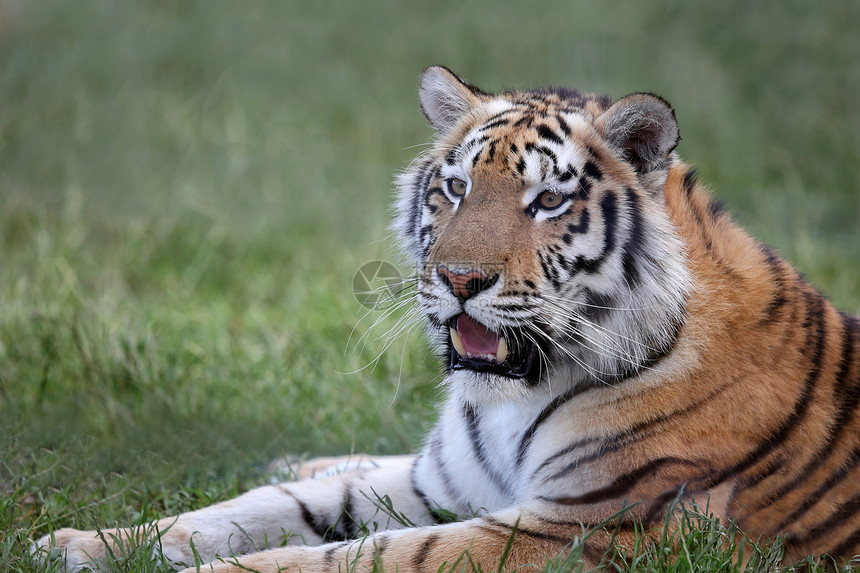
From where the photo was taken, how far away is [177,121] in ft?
20.5

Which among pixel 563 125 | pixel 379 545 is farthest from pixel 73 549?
pixel 563 125

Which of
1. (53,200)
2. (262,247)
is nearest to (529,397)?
(262,247)

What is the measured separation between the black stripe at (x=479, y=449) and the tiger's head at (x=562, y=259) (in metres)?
0.23

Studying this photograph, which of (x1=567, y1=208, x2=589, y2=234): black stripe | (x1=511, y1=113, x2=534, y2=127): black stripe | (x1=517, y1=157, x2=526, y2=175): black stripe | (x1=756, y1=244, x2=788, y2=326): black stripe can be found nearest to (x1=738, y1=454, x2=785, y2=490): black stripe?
(x1=756, y1=244, x2=788, y2=326): black stripe

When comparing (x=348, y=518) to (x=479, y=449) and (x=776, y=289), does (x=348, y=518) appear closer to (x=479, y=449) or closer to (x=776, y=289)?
(x=479, y=449)

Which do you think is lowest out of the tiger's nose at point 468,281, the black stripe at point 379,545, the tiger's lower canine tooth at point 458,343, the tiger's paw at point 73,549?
the tiger's paw at point 73,549

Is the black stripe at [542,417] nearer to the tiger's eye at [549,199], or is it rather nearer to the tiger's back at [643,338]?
the tiger's back at [643,338]

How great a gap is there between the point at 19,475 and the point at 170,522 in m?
0.58

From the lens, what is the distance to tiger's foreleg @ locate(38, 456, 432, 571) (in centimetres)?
234

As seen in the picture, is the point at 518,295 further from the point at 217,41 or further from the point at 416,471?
the point at 217,41

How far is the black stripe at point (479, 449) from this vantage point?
2.48 metres

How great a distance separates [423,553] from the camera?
2082 millimetres

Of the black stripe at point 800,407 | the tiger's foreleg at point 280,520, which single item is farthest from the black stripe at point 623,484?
the tiger's foreleg at point 280,520

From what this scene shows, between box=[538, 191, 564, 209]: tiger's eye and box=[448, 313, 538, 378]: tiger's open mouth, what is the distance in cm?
35
